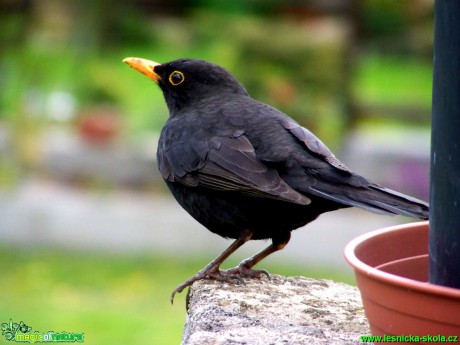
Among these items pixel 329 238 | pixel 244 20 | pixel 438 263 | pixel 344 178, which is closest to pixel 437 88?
pixel 438 263

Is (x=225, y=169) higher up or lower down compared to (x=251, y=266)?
higher up

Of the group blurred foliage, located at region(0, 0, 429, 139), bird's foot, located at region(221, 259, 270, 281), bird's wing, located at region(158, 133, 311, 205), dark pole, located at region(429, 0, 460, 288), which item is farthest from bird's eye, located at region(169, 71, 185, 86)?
blurred foliage, located at region(0, 0, 429, 139)

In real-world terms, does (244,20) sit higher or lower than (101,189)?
higher

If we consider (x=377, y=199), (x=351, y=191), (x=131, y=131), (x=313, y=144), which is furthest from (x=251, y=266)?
(x=131, y=131)

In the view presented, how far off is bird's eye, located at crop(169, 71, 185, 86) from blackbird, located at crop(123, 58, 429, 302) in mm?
281

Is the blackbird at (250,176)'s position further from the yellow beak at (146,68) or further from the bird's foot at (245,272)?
the yellow beak at (146,68)

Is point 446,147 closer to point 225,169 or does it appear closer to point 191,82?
point 225,169

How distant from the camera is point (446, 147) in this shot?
2717mm

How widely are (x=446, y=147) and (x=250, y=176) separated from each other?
58.5 inches

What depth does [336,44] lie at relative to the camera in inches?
383

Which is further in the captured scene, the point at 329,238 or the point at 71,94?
the point at 71,94

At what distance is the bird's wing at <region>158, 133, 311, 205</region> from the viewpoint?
4004 mm

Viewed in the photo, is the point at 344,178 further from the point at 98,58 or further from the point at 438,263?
the point at 98,58

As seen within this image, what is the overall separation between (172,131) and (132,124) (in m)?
5.51
